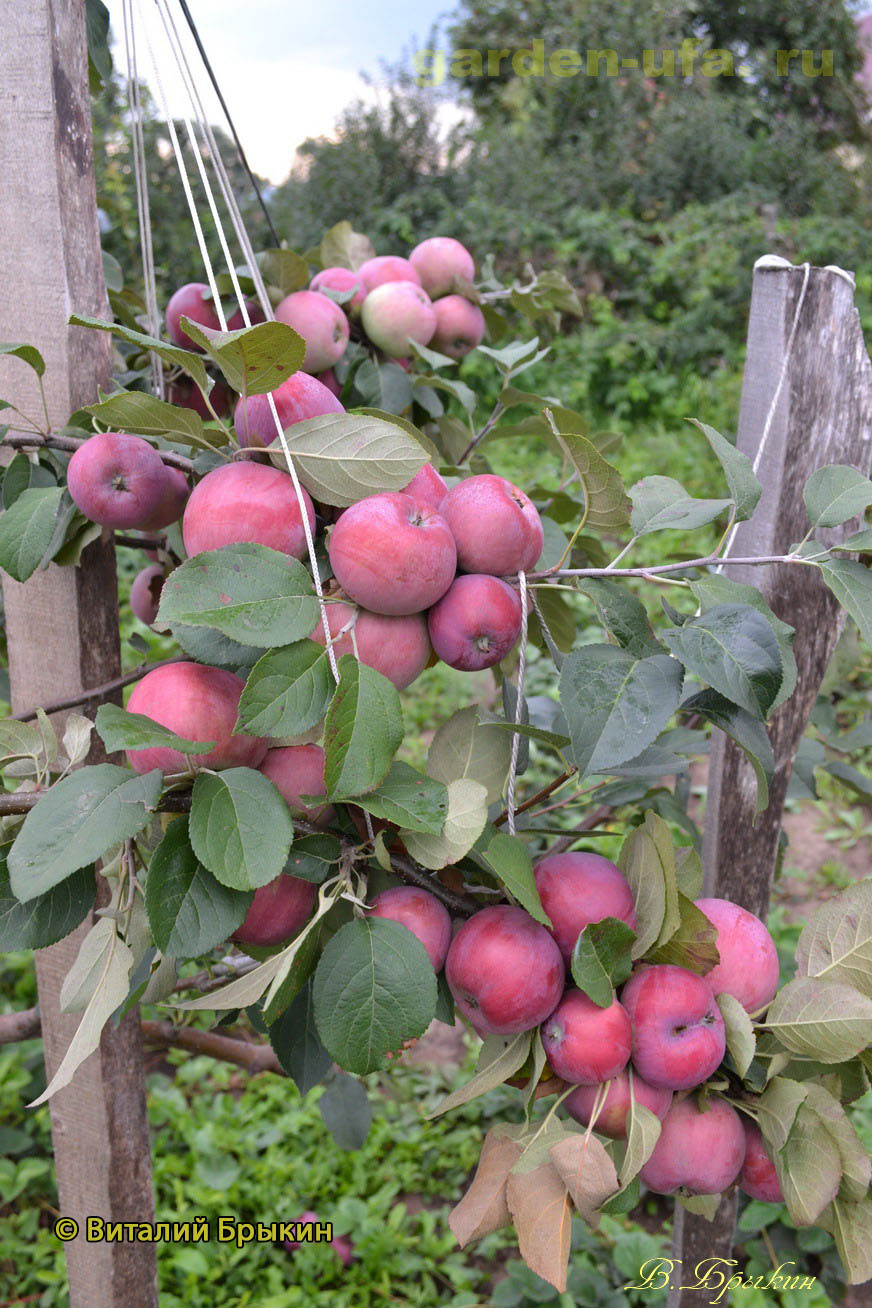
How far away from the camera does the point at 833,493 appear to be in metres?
0.65

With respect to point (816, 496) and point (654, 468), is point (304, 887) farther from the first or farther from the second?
point (654, 468)

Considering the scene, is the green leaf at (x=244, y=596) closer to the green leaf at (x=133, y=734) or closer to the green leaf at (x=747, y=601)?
the green leaf at (x=133, y=734)

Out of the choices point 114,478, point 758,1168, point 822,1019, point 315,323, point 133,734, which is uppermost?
point 315,323

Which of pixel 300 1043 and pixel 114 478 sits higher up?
pixel 114 478

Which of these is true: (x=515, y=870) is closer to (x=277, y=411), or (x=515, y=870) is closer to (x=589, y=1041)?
(x=589, y=1041)

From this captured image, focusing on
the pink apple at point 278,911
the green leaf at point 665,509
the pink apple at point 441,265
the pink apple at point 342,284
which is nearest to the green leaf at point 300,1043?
the pink apple at point 278,911

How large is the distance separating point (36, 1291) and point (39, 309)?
145 cm

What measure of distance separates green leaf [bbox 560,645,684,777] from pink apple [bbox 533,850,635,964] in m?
0.08

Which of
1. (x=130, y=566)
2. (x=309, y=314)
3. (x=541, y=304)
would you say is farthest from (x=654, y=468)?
(x=309, y=314)

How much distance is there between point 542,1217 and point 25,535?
22.1 inches

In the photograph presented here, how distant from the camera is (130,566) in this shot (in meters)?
3.33

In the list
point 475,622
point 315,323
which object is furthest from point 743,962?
point 315,323

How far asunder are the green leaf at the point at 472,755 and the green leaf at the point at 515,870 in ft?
0.24

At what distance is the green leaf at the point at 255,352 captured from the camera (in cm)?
51
